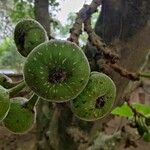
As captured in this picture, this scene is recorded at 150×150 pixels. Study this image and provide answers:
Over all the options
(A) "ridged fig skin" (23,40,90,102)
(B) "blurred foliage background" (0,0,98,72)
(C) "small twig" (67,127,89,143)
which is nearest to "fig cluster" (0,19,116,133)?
(A) "ridged fig skin" (23,40,90,102)

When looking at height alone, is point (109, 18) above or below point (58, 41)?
below

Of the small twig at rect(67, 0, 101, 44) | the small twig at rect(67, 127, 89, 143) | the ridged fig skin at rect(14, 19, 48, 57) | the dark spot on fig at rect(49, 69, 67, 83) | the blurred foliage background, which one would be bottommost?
the blurred foliage background

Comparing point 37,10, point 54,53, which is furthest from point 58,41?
point 37,10

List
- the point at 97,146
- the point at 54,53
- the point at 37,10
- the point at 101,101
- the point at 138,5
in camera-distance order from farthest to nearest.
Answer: the point at 37,10
the point at 97,146
the point at 138,5
the point at 101,101
the point at 54,53

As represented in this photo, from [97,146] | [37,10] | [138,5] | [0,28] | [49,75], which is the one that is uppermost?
[49,75]

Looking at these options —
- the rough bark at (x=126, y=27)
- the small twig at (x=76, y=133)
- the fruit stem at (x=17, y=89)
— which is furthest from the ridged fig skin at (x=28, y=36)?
the small twig at (x=76, y=133)

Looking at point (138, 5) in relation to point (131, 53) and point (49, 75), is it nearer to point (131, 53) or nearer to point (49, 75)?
point (131, 53)

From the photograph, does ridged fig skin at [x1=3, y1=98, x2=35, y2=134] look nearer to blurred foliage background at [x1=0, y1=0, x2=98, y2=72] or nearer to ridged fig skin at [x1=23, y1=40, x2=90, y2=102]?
ridged fig skin at [x1=23, y1=40, x2=90, y2=102]

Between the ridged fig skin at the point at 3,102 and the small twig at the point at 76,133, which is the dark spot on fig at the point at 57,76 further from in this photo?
the small twig at the point at 76,133
